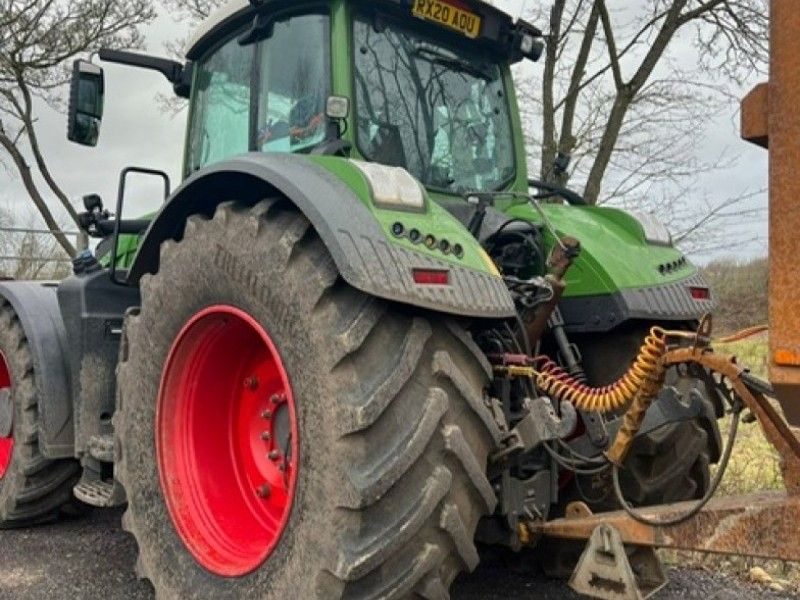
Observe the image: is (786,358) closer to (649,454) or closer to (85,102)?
(649,454)

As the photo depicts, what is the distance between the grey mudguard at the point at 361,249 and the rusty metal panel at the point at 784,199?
82cm

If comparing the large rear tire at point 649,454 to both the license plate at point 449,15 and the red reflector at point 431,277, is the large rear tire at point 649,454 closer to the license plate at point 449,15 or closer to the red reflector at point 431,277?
the red reflector at point 431,277

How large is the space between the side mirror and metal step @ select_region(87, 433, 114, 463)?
142 cm

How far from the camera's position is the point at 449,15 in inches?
147

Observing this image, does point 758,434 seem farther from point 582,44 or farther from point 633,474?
point 582,44

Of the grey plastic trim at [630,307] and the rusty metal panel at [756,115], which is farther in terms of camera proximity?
the grey plastic trim at [630,307]

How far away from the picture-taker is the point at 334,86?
133 inches

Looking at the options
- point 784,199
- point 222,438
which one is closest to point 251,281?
point 222,438

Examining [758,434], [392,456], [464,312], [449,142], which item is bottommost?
[758,434]

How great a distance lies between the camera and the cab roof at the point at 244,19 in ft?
12.0

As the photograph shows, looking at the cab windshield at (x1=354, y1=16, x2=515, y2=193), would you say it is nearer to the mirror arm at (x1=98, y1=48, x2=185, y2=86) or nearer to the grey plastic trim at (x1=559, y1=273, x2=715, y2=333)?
the grey plastic trim at (x1=559, y1=273, x2=715, y2=333)

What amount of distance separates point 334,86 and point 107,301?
158 cm

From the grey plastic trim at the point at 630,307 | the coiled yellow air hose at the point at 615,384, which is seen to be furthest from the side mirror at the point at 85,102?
the coiled yellow air hose at the point at 615,384

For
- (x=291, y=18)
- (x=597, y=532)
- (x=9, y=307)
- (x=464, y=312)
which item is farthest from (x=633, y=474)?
(x=9, y=307)
